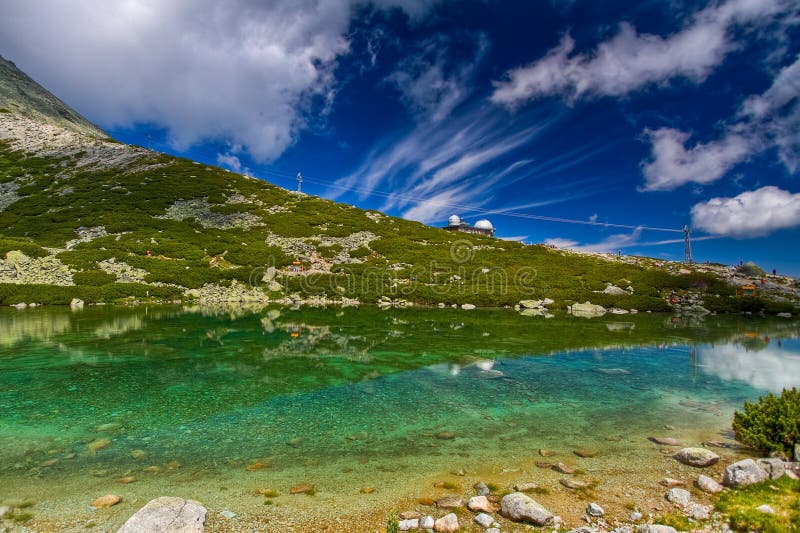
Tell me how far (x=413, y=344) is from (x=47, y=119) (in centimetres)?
14983

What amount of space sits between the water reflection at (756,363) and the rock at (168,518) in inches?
703

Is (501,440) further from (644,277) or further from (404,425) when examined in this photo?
(644,277)

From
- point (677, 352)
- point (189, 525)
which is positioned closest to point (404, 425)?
point (189, 525)

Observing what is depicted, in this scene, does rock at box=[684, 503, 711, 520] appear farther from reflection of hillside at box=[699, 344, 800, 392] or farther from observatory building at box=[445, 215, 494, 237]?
observatory building at box=[445, 215, 494, 237]

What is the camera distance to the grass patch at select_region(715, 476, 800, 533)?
5758 mm

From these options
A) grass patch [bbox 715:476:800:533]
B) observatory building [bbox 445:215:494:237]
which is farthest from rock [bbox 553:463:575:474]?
observatory building [bbox 445:215:494:237]

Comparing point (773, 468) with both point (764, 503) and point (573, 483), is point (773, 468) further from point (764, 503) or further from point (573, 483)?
point (573, 483)

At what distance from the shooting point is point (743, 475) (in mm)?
7328

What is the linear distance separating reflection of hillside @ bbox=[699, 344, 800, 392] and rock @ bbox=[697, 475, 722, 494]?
10780 millimetres

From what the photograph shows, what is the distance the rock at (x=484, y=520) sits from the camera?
6.44 meters

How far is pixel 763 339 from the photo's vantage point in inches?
1080

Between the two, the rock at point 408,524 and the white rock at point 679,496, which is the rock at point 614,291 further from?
the rock at point 408,524

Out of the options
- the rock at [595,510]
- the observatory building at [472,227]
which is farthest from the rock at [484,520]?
the observatory building at [472,227]

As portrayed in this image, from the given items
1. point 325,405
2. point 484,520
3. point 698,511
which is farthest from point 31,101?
point 698,511
